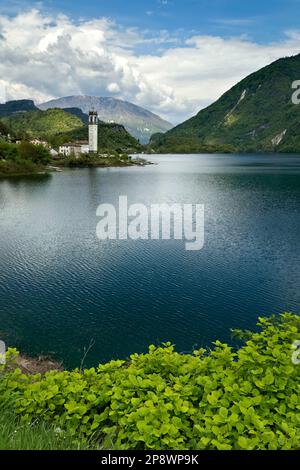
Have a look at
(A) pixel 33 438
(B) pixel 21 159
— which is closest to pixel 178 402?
(A) pixel 33 438

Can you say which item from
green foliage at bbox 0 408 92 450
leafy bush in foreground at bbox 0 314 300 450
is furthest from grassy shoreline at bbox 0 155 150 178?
green foliage at bbox 0 408 92 450

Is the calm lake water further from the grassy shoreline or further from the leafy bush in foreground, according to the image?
the grassy shoreline

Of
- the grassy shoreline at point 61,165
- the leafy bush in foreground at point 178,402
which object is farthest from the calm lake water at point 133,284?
the grassy shoreline at point 61,165

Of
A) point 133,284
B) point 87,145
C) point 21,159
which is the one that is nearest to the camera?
point 133,284

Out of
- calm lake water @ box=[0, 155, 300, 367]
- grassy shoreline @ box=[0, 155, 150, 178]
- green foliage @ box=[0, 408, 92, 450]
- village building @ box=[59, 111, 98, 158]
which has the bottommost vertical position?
calm lake water @ box=[0, 155, 300, 367]

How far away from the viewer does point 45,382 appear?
24.0ft

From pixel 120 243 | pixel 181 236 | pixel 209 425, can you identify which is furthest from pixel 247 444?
pixel 181 236

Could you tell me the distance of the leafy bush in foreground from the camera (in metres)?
5.58

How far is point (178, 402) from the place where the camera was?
20.4ft

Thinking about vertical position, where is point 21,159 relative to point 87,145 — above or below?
below

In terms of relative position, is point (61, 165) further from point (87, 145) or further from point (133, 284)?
point (133, 284)

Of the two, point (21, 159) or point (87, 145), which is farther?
point (87, 145)

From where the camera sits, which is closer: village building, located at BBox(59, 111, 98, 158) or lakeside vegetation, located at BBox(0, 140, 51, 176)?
lakeside vegetation, located at BBox(0, 140, 51, 176)
